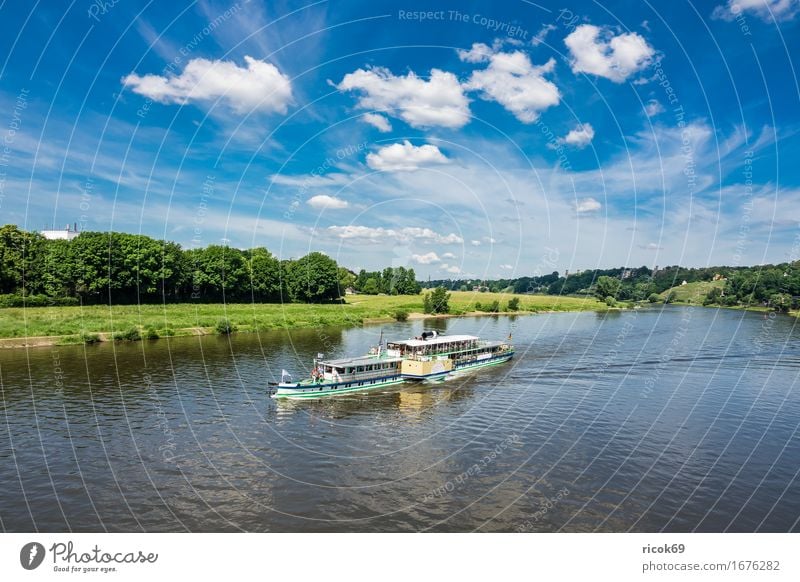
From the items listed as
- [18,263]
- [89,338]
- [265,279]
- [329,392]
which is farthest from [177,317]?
[329,392]

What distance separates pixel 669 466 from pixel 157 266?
10778 cm

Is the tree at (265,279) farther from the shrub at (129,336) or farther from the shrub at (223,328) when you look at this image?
the shrub at (129,336)

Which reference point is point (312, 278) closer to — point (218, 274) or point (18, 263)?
point (218, 274)

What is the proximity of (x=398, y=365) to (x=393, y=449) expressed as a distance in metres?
26.5

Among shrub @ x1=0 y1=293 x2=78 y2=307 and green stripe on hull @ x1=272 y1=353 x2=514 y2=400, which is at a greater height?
shrub @ x1=0 y1=293 x2=78 y2=307

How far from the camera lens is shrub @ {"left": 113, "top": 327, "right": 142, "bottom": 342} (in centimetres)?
8162

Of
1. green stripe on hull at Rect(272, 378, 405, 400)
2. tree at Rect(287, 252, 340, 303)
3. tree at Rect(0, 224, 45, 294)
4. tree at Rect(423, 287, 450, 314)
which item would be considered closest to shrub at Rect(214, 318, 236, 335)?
tree at Rect(0, 224, 45, 294)

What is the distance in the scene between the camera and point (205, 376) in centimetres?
6034

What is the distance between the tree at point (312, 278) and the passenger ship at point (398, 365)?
2921 inches

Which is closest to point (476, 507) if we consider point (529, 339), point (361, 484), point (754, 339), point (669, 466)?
point (361, 484)

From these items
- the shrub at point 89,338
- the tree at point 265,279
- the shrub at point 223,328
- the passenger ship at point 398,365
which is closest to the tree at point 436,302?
the tree at point 265,279

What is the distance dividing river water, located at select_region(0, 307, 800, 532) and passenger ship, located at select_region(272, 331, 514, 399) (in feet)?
7.40

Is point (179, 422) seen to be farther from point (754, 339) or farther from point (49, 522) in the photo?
point (754, 339)

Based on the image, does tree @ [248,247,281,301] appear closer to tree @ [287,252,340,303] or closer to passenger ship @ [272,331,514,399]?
tree @ [287,252,340,303]
